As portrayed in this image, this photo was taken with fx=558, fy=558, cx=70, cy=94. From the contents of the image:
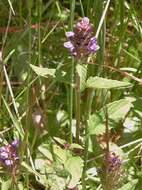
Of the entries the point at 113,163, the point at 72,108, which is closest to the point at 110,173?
the point at 113,163

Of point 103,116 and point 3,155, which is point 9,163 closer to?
point 3,155

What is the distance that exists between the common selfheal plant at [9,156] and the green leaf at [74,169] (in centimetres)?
9

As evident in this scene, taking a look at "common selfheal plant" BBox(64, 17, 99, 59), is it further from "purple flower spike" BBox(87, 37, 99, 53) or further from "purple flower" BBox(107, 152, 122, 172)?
"purple flower" BBox(107, 152, 122, 172)

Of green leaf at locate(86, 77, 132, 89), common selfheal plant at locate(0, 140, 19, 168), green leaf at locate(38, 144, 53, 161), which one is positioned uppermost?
green leaf at locate(86, 77, 132, 89)

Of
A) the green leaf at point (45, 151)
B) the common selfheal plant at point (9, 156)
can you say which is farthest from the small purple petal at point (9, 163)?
the green leaf at point (45, 151)

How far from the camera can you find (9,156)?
0.95 metres

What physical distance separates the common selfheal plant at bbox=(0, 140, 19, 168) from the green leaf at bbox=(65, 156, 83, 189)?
0.09 m

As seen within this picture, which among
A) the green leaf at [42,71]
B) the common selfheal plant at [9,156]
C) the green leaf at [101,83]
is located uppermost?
the green leaf at [42,71]

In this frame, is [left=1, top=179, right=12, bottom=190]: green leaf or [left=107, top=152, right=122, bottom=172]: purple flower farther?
[left=1, top=179, right=12, bottom=190]: green leaf

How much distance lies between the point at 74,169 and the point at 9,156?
0.11 meters

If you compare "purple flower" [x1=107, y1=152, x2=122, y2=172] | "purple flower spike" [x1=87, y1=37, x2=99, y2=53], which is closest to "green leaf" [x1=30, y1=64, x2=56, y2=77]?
"purple flower spike" [x1=87, y1=37, x2=99, y2=53]

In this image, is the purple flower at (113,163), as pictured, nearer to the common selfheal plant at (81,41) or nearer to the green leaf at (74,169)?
the green leaf at (74,169)

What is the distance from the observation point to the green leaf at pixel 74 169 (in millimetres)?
927

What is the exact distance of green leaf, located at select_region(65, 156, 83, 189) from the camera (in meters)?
0.93
